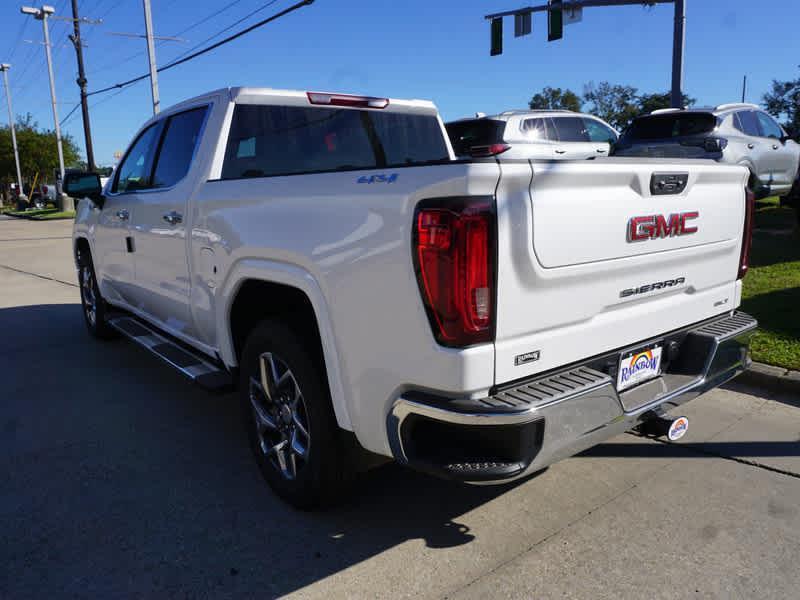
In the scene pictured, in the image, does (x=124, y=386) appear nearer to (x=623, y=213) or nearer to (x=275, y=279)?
(x=275, y=279)

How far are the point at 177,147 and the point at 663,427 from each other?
11.1 feet

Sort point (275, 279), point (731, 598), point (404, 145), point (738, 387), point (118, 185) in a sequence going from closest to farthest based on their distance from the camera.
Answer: point (731, 598) < point (275, 279) < point (404, 145) < point (738, 387) < point (118, 185)

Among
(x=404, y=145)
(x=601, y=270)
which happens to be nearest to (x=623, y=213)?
(x=601, y=270)

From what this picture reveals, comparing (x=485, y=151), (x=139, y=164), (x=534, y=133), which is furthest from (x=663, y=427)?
(x=534, y=133)

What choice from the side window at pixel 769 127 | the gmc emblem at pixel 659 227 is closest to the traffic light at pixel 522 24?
the side window at pixel 769 127

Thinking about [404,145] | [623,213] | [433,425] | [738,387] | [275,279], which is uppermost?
[404,145]

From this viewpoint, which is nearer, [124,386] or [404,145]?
[404,145]

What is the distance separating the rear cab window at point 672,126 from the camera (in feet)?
33.0

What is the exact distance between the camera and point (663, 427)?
9.43 ft

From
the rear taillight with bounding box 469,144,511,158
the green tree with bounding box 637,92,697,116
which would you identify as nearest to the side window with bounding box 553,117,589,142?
the rear taillight with bounding box 469,144,511,158

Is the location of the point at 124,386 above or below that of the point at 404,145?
below

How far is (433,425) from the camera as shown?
2293 millimetres

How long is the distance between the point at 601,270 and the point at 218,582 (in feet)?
6.44

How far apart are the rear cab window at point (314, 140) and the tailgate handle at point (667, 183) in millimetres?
1504
